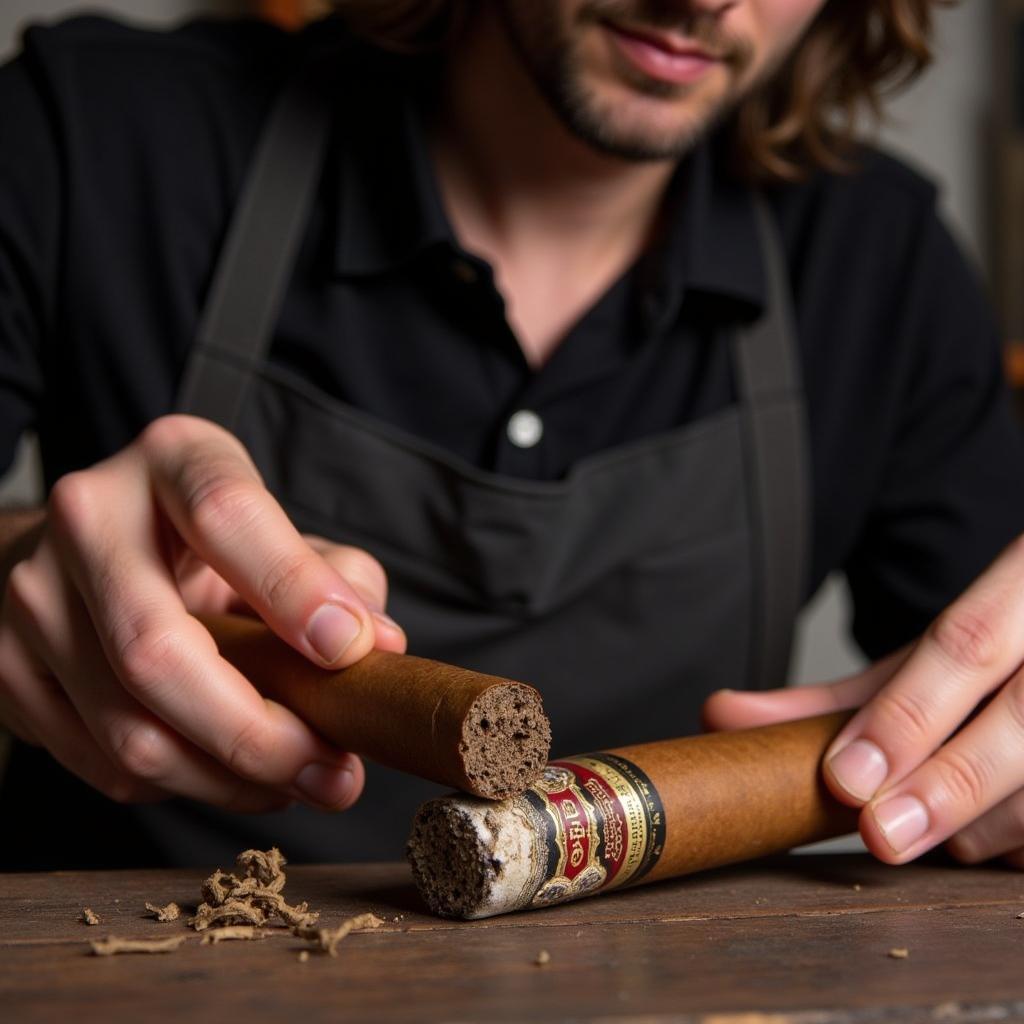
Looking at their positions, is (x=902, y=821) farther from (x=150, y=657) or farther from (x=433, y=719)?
(x=150, y=657)

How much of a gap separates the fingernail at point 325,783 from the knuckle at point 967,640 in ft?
1.82

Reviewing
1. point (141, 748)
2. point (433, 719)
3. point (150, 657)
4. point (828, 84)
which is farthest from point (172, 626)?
point (828, 84)

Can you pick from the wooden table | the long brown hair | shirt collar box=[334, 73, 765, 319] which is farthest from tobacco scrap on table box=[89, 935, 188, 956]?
the long brown hair

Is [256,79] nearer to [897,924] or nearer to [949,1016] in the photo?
[897,924]

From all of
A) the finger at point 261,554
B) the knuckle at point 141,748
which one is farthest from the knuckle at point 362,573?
the knuckle at point 141,748

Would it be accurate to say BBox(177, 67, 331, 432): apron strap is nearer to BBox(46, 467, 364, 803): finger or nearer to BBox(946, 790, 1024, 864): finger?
BBox(46, 467, 364, 803): finger

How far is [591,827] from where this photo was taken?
0.97 metres

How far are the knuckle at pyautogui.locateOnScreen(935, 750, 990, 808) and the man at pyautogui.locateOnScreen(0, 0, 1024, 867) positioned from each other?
681 millimetres

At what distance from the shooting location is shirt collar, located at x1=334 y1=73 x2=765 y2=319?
68.4 inches

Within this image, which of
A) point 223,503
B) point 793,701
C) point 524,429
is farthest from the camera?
point 524,429

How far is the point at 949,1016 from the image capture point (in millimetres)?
744

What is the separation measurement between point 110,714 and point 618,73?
1008 millimetres

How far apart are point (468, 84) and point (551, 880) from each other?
4.14 ft

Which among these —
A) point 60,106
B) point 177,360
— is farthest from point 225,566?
point 60,106
